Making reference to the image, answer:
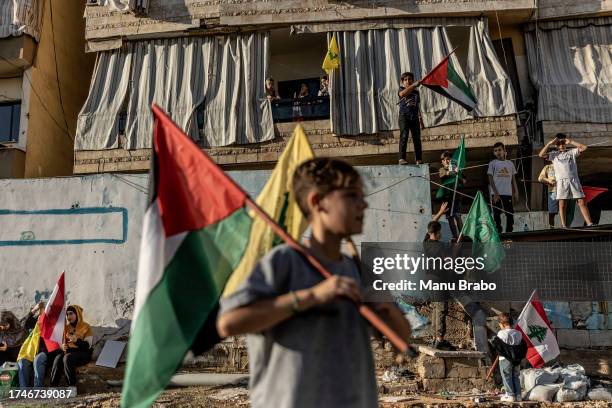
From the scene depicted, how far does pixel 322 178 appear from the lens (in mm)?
2496

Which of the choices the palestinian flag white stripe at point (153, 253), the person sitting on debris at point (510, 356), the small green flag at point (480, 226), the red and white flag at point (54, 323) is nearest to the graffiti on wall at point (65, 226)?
the red and white flag at point (54, 323)

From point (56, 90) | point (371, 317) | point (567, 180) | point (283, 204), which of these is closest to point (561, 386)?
point (567, 180)

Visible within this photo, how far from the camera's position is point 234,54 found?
15.6m

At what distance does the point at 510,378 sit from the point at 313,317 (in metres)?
7.30

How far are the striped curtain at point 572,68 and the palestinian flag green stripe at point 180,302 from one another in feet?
41.5

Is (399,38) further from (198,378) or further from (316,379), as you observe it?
(316,379)

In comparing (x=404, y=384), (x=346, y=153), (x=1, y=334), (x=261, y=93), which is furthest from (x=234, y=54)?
(x=404, y=384)

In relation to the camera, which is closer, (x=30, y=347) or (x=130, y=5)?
(x=30, y=347)

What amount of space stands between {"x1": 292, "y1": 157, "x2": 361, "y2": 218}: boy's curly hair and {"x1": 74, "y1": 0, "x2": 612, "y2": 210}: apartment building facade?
12151mm

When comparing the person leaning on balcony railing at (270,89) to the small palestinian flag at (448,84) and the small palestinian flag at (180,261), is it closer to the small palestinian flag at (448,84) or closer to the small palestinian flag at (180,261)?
the small palestinian flag at (448,84)

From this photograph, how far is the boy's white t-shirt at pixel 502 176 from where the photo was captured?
11922 mm

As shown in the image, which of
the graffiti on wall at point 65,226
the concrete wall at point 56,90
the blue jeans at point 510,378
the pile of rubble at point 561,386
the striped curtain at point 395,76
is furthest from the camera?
the concrete wall at point 56,90

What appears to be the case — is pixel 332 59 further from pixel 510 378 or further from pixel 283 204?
pixel 283 204

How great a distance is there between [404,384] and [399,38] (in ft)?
26.8
